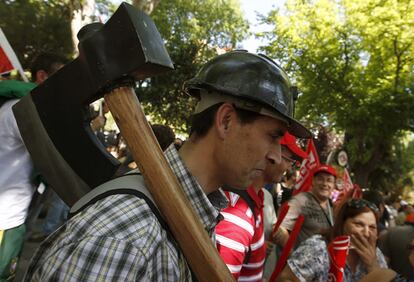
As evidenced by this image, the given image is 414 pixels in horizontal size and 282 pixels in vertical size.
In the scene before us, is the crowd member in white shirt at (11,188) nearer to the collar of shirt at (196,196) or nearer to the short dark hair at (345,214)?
the collar of shirt at (196,196)

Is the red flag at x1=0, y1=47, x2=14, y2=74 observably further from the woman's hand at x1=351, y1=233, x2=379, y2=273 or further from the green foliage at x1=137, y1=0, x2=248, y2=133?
the green foliage at x1=137, y1=0, x2=248, y2=133

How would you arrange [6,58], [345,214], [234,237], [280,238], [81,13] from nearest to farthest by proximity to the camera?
[234,237] → [345,214] → [6,58] → [280,238] → [81,13]

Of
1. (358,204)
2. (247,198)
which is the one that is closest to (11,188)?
(247,198)

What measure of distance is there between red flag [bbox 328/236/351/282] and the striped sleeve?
1.96 feet

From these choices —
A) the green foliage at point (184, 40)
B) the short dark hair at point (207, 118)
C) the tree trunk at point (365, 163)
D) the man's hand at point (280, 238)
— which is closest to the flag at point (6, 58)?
the short dark hair at point (207, 118)

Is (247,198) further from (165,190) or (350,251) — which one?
(165,190)

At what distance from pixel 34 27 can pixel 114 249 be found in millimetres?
18741

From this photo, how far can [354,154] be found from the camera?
17094 mm

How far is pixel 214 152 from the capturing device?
1478mm

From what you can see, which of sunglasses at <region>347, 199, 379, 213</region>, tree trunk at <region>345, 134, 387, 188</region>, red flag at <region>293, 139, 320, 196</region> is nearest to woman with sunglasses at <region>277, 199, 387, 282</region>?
sunglasses at <region>347, 199, 379, 213</region>

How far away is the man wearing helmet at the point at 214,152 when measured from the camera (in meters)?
1.09

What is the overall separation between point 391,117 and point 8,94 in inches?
517

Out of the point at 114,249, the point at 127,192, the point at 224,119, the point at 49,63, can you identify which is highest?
the point at 49,63

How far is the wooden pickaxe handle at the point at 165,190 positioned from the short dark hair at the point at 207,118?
36cm
